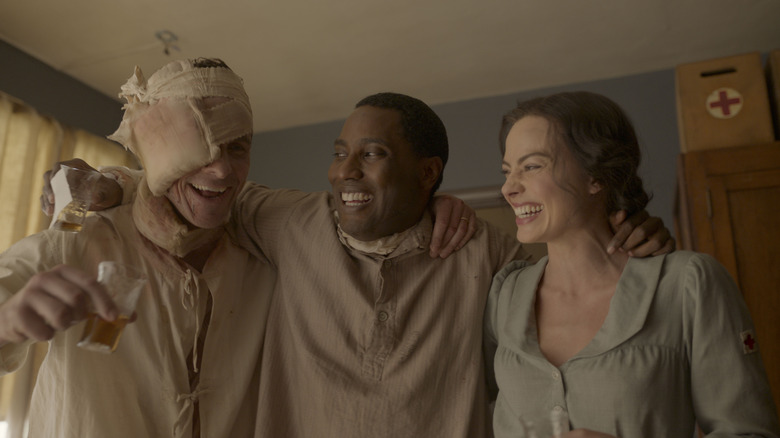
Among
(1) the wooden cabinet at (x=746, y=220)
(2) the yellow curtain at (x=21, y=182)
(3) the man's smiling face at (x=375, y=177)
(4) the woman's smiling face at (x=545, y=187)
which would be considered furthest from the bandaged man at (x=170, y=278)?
(2) the yellow curtain at (x=21, y=182)

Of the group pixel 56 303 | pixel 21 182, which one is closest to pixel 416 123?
pixel 56 303

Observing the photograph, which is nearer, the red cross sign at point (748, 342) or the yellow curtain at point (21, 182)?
the red cross sign at point (748, 342)

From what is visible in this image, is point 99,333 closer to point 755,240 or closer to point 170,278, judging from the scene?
point 170,278

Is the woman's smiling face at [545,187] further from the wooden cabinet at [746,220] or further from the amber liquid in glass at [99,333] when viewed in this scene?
the wooden cabinet at [746,220]

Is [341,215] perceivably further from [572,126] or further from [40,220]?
[40,220]

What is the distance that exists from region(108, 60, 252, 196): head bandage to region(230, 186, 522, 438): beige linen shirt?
34 cm

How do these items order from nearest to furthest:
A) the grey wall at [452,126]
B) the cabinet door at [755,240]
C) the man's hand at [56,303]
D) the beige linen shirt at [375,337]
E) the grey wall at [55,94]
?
1. the man's hand at [56,303]
2. the beige linen shirt at [375,337]
3. the cabinet door at [755,240]
4. the grey wall at [55,94]
5. the grey wall at [452,126]

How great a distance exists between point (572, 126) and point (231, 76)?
0.87 meters

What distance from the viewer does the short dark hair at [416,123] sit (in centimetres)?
171

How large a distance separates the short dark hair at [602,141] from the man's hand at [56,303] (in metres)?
0.98

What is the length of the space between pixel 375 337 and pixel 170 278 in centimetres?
54

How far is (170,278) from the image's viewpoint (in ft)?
5.18

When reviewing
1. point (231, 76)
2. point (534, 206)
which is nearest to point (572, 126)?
point (534, 206)

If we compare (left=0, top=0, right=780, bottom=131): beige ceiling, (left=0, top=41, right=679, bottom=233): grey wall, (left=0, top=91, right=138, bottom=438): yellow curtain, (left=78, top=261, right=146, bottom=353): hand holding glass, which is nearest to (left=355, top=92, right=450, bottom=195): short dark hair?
(left=78, top=261, right=146, bottom=353): hand holding glass
